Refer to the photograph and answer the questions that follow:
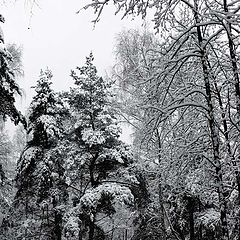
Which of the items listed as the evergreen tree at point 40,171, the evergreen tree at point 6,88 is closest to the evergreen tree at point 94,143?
the evergreen tree at point 40,171

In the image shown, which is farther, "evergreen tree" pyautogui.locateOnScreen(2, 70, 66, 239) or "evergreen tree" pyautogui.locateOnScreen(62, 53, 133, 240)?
"evergreen tree" pyautogui.locateOnScreen(2, 70, 66, 239)

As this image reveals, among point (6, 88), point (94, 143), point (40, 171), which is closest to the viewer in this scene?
point (6, 88)

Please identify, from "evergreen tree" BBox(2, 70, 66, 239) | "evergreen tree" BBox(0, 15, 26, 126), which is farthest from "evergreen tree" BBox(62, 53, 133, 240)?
"evergreen tree" BBox(0, 15, 26, 126)

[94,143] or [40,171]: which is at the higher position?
[94,143]

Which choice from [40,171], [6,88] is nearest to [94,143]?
[40,171]

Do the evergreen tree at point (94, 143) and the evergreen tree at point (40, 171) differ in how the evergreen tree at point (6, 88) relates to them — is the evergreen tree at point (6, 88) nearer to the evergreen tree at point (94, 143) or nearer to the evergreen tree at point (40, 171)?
the evergreen tree at point (94, 143)

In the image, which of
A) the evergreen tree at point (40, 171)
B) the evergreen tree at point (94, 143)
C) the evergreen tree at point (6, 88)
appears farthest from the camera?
Answer: the evergreen tree at point (40, 171)

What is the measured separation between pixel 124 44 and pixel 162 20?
910cm

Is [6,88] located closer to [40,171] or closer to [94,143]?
[94,143]

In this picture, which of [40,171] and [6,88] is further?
[40,171]

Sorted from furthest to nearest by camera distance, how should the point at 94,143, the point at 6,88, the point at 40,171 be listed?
the point at 40,171, the point at 94,143, the point at 6,88

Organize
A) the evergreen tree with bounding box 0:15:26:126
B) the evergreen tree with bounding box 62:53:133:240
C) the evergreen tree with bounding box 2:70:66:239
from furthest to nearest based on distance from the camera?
the evergreen tree with bounding box 2:70:66:239 → the evergreen tree with bounding box 62:53:133:240 → the evergreen tree with bounding box 0:15:26:126

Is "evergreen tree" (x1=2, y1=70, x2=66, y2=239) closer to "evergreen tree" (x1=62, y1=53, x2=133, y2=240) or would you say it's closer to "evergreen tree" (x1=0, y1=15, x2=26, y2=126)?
"evergreen tree" (x1=62, y1=53, x2=133, y2=240)

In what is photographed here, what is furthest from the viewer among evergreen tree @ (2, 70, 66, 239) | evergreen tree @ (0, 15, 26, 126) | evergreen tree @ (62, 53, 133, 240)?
evergreen tree @ (2, 70, 66, 239)
